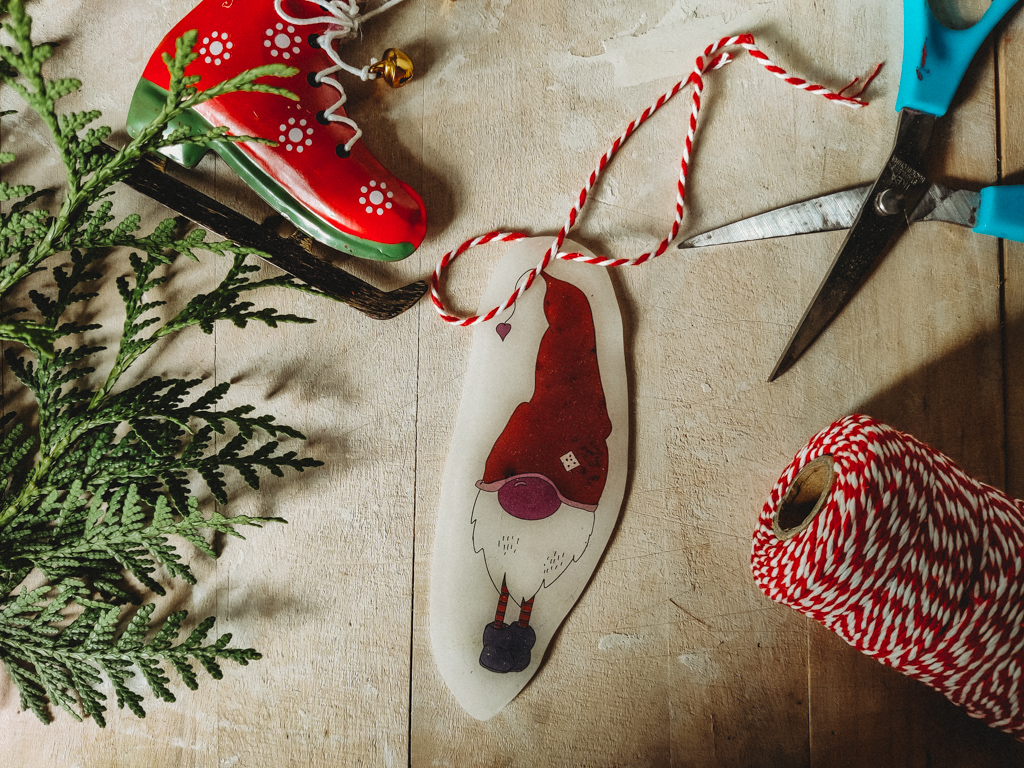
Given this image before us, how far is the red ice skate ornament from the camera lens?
70cm

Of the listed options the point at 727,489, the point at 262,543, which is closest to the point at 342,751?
the point at 262,543

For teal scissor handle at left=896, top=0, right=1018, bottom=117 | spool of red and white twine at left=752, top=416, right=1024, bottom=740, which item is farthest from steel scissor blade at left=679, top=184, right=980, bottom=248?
spool of red and white twine at left=752, top=416, right=1024, bottom=740

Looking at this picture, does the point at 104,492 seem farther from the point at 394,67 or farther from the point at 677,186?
the point at 677,186

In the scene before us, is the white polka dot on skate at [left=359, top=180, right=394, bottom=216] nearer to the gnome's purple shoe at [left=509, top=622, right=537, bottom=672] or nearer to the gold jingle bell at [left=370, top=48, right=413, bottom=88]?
the gold jingle bell at [left=370, top=48, right=413, bottom=88]

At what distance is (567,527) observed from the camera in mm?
754

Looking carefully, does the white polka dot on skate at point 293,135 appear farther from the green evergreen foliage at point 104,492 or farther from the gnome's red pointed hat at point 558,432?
the gnome's red pointed hat at point 558,432

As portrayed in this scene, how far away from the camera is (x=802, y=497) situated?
0.69m

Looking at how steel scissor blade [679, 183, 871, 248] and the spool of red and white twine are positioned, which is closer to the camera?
the spool of red and white twine

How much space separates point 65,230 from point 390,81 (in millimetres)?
382

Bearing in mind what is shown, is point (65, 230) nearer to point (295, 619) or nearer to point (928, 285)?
point (295, 619)

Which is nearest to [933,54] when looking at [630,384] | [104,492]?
[630,384]

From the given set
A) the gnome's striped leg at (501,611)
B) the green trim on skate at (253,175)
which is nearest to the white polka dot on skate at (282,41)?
the green trim on skate at (253,175)

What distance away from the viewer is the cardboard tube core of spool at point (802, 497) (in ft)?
2.10

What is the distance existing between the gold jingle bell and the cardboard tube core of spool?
2.07 feet
